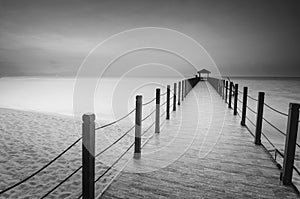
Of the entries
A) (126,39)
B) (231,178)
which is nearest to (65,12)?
(126,39)

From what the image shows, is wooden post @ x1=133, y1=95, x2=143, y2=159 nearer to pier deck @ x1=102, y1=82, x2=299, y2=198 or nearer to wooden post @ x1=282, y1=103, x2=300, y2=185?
pier deck @ x1=102, y1=82, x2=299, y2=198

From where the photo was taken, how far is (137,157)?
298 cm

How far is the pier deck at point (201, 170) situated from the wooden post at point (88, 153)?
0.26m

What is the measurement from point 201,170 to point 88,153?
61.4 inches

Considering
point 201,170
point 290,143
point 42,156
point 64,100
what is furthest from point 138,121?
point 64,100

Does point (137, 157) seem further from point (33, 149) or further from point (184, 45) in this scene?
point (184, 45)

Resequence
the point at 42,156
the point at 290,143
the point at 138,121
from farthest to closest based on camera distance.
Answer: the point at 42,156 → the point at 138,121 → the point at 290,143

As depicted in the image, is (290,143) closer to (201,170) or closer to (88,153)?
(201,170)

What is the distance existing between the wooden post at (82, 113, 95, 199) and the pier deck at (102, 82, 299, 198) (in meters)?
0.26

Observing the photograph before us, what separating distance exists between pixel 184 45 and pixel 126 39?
537 centimetres

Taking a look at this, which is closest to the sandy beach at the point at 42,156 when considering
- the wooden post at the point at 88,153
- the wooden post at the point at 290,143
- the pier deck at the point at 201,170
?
the pier deck at the point at 201,170

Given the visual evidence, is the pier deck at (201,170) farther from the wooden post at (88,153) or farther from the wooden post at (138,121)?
the wooden post at (88,153)

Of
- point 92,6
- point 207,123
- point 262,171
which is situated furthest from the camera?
point 92,6

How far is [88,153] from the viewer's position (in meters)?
1.75
